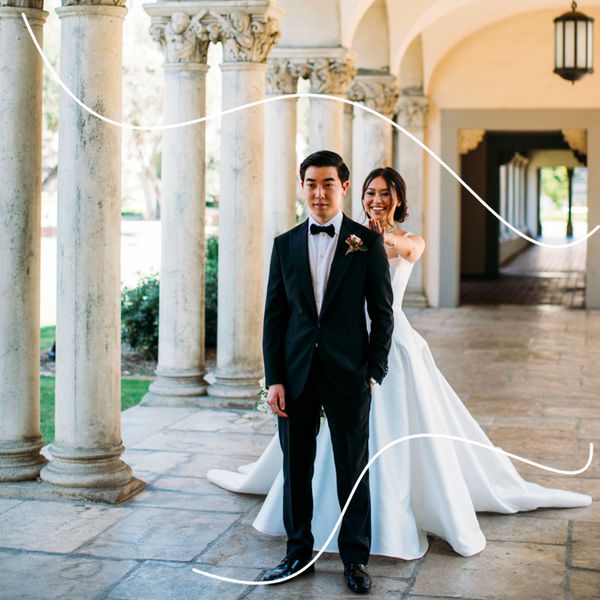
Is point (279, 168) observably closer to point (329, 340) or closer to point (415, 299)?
point (329, 340)

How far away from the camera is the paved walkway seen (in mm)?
20125

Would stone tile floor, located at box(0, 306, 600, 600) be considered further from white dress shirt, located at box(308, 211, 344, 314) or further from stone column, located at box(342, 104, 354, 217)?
stone column, located at box(342, 104, 354, 217)

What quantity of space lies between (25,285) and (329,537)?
2477mm

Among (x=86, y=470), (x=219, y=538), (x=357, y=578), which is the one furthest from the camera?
(x=86, y=470)

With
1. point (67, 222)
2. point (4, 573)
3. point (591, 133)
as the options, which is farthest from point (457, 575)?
point (591, 133)

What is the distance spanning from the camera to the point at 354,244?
191 inches

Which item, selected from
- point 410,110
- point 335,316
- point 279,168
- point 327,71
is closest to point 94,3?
point 335,316

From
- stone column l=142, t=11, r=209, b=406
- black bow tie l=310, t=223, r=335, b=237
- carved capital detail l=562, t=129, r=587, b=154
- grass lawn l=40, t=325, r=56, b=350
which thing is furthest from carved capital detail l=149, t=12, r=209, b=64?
carved capital detail l=562, t=129, r=587, b=154

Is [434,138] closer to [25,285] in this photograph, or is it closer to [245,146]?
[245,146]

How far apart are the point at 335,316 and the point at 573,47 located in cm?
1016

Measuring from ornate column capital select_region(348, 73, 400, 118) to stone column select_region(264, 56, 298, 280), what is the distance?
395cm

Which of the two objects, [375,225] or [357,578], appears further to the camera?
[375,225]

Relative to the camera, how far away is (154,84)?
3170 centimetres

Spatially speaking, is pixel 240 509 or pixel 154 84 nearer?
pixel 240 509
